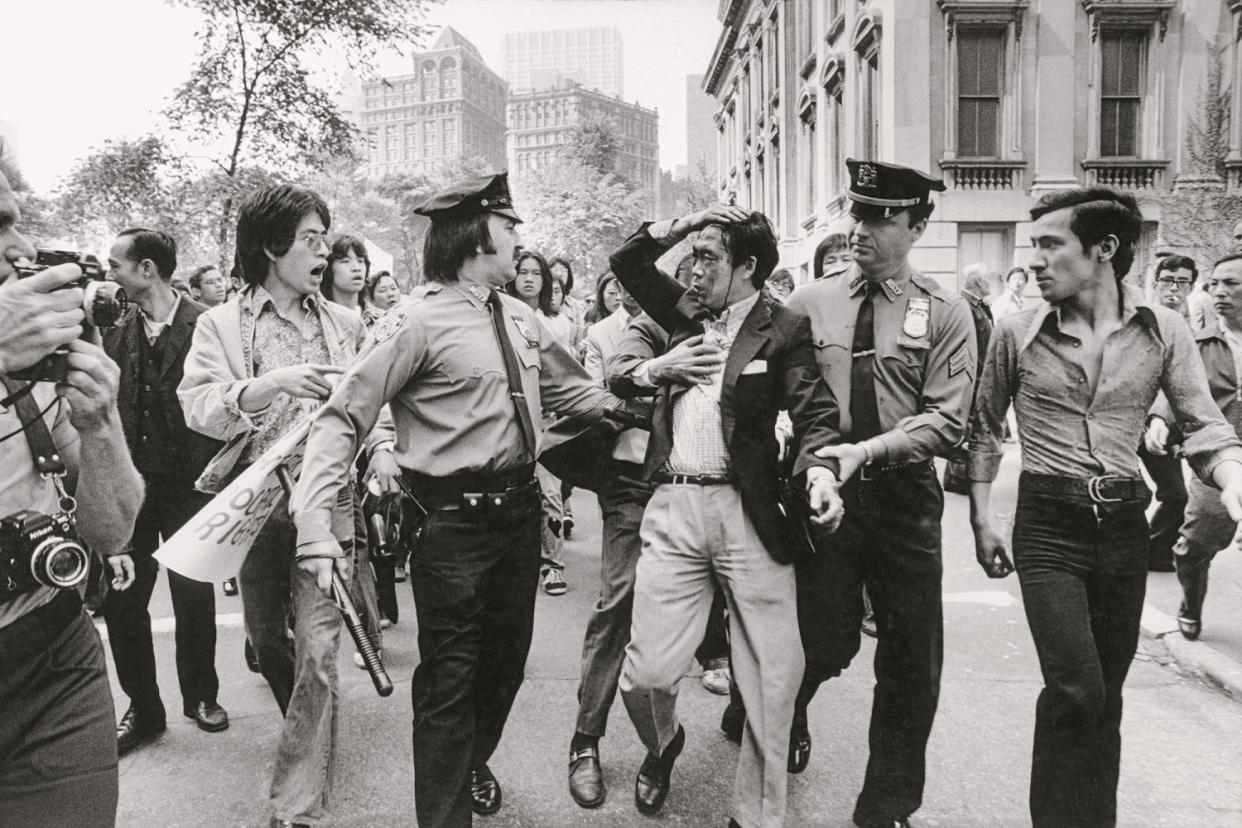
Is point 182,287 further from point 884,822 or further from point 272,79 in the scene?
point 884,822

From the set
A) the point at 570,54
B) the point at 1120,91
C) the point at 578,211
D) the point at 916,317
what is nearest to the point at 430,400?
the point at 916,317

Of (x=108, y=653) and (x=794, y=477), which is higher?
(x=794, y=477)

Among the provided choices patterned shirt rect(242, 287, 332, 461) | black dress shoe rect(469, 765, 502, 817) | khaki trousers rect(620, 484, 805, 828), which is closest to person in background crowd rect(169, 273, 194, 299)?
patterned shirt rect(242, 287, 332, 461)

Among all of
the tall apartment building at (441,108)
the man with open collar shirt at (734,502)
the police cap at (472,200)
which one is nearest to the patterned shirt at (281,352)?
the police cap at (472,200)

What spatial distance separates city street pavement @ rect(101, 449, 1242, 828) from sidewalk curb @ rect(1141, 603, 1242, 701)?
0.05 metres

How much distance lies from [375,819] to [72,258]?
7.60 feet

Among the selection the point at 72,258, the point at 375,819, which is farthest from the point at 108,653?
the point at 72,258

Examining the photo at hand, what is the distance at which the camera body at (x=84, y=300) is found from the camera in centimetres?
161

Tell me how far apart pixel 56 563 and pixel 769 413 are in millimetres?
2060

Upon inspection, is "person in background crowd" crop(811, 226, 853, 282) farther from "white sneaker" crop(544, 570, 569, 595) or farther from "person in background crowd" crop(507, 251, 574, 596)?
"white sneaker" crop(544, 570, 569, 595)

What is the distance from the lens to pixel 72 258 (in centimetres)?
166

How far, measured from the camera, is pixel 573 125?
2222 centimetres

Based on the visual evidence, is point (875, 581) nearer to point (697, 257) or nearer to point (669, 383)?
point (669, 383)

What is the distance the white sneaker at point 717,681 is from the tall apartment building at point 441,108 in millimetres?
9862
